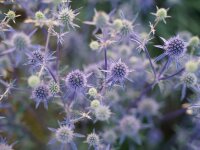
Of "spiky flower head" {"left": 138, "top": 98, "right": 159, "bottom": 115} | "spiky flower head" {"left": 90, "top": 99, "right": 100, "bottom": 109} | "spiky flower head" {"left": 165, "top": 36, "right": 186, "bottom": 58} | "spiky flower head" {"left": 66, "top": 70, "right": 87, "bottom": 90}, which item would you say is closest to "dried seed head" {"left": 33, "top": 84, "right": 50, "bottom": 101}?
"spiky flower head" {"left": 66, "top": 70, "right": 87, "bottom": 90}

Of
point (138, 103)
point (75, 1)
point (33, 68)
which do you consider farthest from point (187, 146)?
point (75, 1)

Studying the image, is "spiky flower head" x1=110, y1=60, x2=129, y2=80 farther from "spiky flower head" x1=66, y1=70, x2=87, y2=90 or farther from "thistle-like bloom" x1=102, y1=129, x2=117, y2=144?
"thistle-like bloom" x1=102, y1=129, x2=117, y2=144

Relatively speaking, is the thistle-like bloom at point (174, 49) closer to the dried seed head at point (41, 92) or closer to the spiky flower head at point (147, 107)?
the dried seed head at point (41, 92)

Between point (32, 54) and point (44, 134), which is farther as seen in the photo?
point (44, 134)

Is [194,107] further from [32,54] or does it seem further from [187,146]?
[32,54]

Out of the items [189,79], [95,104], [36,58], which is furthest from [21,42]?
[189,79]

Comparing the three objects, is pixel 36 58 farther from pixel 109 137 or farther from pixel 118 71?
pixel 109 137
